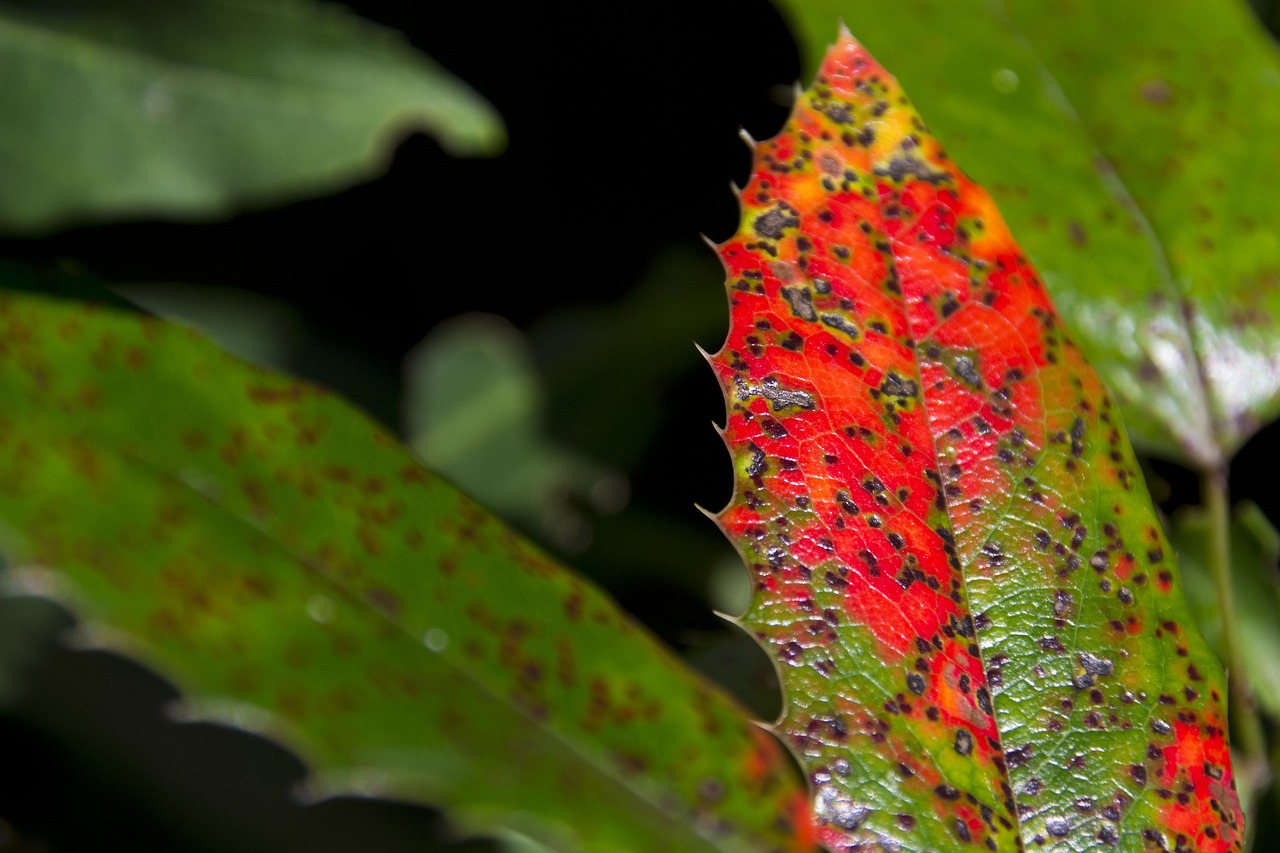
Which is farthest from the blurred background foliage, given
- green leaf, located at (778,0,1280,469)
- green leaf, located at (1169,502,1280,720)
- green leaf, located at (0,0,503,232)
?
green leaf, located at (1169,502,1280,720)

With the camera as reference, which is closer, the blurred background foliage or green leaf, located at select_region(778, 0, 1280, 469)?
green leaf, located at select_region(778, 0, 1280, 469)

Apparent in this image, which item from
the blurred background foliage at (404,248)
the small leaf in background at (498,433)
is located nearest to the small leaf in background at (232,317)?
the blurred background foliage at (404,248)

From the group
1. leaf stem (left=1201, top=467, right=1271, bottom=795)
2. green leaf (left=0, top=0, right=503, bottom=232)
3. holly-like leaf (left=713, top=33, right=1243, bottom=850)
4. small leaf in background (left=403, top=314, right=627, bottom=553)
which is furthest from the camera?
small leaf in background (left=403, top=314, right=627, bottom=553)

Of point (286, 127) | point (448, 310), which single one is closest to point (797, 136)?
point (286, 127)

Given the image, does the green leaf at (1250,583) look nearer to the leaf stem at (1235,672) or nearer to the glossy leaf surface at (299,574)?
the leaf stem at (1235,672)

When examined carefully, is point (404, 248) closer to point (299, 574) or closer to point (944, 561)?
point (299, 574)

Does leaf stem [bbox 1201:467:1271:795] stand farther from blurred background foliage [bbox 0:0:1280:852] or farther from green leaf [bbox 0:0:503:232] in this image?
green leaf [bbox 0:0:503:232]

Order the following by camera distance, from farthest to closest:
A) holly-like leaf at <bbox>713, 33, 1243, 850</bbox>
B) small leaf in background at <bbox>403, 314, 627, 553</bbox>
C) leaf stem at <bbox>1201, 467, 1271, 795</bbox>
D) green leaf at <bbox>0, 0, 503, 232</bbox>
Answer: small leaf in background at <bbox>403, 314, 627, 553</bbox> → green leaf at <bbox>0, 0, 503, 232</bbox> → leaf stem at <bbox>1201, 467, 1271, 795</bbox> → holly-like leaf at <bbox>713, 33, 1243, 850</bbox>
